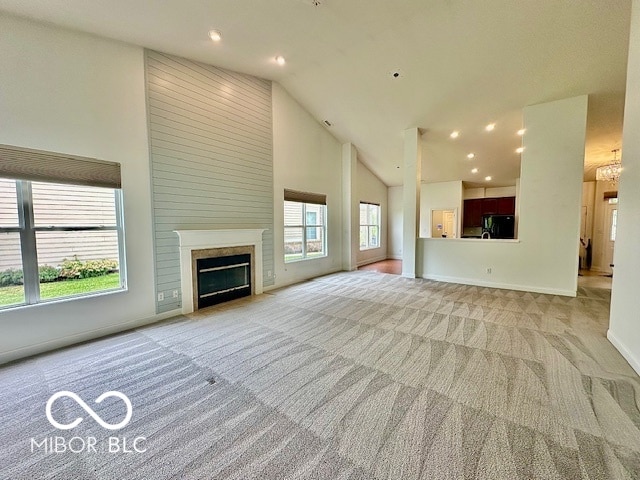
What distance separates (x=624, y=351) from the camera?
8.59 feet

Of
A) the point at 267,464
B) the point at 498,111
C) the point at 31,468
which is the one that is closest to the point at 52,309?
the point at 31,468

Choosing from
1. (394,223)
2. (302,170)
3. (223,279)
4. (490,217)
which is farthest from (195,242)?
(490,217)

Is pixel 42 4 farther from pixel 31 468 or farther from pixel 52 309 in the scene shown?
pixel 31 468

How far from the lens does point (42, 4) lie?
260 centimetres

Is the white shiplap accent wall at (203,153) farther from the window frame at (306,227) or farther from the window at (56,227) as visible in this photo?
the window frame at (306,227)

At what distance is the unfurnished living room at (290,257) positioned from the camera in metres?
1.69

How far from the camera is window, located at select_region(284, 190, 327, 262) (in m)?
6.08

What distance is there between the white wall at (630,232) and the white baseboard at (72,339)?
17.9ft

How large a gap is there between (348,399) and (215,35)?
4.49 metres

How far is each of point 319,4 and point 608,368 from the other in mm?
4972

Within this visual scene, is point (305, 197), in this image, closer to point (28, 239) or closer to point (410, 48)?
point (410, 48)

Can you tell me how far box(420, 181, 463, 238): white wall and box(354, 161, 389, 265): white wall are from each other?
1.42 m

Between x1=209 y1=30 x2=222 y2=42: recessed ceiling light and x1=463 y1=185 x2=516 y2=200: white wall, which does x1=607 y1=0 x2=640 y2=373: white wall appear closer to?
x1=209 y1=30 x2=222 y2=42: recessed ceiling light

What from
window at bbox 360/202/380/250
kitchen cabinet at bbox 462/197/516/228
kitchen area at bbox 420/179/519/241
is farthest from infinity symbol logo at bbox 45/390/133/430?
kitchen cabinet at bbox 462/197/516/228
